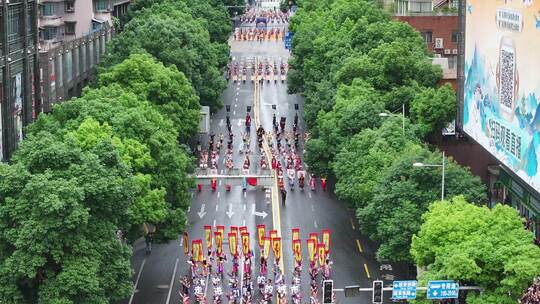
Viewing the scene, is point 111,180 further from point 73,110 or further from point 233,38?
point 233,38

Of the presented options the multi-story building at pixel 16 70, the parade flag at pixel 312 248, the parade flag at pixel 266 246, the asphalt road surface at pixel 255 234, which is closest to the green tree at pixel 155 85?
the asphalt road surface at pixel 255 234

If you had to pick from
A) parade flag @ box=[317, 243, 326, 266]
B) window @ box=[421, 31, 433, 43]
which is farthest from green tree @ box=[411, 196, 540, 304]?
window @ box=[421, 31, 433, 43]

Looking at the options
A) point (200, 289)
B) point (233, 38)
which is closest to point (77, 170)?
point (200, 289)

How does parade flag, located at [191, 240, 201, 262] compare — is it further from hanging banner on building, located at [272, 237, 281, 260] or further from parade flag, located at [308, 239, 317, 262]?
parade flag, located at [308, 239, 317, 262]

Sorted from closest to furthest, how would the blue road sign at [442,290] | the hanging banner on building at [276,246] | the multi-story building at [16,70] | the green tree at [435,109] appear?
the blue road sign at [442,290] < the multi-story building at [16,70] < the hanging banner on building at [276,246] < the green tree at [435,109]

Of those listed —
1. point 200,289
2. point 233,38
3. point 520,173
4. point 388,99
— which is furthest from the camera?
point 233,38

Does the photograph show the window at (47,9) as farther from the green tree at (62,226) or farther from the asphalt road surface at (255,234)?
the green tree at (62,226)
